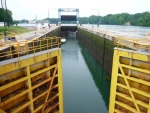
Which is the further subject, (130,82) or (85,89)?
(85,89)

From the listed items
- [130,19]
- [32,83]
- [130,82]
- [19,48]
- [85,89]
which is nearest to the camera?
[32,83]

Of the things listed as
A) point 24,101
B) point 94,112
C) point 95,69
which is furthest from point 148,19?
point 24,101

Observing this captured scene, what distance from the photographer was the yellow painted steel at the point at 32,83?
889 cm

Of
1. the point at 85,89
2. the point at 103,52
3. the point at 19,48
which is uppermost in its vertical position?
the point at 19,48

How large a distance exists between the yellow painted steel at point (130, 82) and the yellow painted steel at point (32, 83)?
398 centimetres

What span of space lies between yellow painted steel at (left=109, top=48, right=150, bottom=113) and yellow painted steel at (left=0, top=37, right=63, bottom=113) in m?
3.98

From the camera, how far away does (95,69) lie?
28984mm

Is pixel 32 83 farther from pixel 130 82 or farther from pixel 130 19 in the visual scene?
pixel 130 19

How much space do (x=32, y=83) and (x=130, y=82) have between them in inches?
246

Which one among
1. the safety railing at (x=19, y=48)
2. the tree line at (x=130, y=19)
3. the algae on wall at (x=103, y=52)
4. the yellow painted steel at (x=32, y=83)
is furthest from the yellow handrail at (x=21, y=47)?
the tree line at (x=130, y=19)

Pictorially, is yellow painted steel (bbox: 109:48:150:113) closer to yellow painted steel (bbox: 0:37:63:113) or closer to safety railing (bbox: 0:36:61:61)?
yellow painted steel (bbox: 0:37:63:113)

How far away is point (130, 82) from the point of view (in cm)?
1132

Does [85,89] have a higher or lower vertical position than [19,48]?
lower

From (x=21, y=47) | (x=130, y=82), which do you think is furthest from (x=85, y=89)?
(x=21, y=47)
